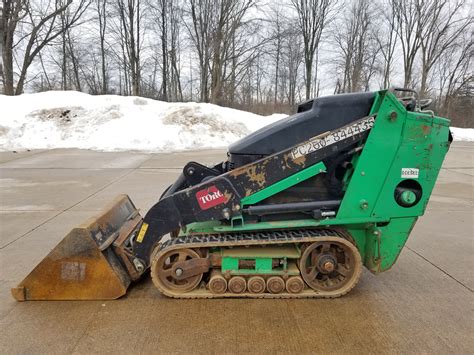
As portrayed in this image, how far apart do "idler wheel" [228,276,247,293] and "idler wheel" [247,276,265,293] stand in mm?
41

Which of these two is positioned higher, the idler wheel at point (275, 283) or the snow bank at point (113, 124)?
the snow bank at point (113, 124)

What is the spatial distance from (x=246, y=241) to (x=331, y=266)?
2.27 ft

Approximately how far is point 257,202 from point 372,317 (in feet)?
3.98

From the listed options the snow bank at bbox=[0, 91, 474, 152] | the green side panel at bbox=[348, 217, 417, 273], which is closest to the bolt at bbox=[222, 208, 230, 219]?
the green side panel at bbox=[348, 217, 417, 273]

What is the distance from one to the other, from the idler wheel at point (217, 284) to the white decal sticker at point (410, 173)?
1641 millimetres

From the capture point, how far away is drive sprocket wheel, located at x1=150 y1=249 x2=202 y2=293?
2.98m

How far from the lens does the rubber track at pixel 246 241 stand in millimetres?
2902

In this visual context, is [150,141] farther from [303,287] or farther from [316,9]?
[316,9]

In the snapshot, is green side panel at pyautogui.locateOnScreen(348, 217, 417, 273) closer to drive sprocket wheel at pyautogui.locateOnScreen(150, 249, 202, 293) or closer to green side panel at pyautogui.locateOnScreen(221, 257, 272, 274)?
green side panel at pyautogui.locateOnScreen(221, 257, 272, 274)

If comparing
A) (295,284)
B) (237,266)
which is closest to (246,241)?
(237,266)

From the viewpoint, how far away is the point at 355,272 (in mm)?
2992

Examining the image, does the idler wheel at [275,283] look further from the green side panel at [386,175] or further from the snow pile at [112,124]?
the snow pile at [112,124]

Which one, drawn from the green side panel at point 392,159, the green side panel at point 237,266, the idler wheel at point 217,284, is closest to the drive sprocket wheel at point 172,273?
the idler wheel at point 217,284

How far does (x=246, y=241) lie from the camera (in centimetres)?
291
